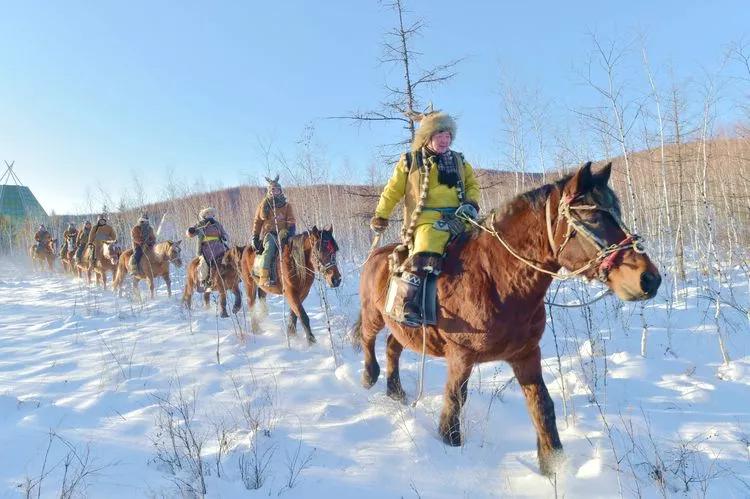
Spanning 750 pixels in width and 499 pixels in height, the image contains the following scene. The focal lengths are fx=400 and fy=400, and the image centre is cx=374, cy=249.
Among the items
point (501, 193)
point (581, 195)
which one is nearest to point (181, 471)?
point (581, 195)

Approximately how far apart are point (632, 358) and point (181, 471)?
496 cm

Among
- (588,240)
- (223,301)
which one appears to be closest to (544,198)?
(588,240)

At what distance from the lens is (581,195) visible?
2287 millimetres

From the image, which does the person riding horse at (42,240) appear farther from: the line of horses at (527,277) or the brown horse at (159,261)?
the line of horses at (527,277)

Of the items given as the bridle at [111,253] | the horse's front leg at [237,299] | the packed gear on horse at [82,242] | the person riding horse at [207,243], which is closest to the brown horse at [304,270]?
the horse's front leg at [237,299]

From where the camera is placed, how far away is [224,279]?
911 cm

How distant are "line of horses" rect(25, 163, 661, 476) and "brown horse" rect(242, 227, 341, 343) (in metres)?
2.98

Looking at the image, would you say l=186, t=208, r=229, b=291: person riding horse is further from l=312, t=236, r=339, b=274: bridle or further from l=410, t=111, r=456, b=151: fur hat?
l=410, t=111, r=456, b=151: fur hat

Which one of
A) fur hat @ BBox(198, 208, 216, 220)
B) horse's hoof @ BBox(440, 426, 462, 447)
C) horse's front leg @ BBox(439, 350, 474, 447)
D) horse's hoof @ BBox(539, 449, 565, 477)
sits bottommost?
horse's hoof @ BBox(539, 449, 565, 477)

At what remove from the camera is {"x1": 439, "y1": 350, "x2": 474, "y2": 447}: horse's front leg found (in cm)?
282

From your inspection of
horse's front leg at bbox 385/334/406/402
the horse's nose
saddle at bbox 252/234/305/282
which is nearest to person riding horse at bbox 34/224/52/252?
saddle at bbox 252/234/305/282

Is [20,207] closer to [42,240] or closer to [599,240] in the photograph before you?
[42,240]

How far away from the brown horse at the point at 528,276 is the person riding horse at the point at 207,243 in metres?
7.35

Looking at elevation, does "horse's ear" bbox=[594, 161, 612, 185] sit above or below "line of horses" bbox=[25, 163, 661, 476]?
above
